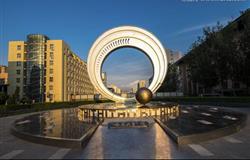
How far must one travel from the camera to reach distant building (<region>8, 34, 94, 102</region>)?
2670 inches

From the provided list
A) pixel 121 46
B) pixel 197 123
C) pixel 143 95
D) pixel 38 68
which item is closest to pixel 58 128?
pixel 197 123

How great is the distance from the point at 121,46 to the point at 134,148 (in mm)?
14244

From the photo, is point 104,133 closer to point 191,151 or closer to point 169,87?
point 191,151

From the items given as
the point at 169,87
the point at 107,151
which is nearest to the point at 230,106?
the point at 107,151

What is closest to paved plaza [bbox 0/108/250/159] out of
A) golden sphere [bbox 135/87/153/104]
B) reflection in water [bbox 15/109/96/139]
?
reflection in water [bbox 15/109/96/139]

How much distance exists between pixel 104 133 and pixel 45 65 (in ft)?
209

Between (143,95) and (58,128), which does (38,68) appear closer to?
(143,95)

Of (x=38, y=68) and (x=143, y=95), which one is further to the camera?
(x=38, y=68)

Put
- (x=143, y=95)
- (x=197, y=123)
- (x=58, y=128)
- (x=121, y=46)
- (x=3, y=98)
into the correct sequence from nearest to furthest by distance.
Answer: (x=58, y=128) → (x=197, y=123) → (x=143, y=95) → (x=121, y=46) → (x=3, y=98)

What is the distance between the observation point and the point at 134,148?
7.40 meters

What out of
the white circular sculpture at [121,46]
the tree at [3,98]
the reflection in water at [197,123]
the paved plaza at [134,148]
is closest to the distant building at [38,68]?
the tree at [3,98]

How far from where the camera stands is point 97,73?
19969 millimetres

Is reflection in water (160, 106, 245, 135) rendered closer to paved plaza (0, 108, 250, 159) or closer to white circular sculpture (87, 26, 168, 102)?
paved plaza (0, 108, 250, 159)

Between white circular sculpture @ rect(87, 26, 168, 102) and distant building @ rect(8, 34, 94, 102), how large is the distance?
48034 millimetres
